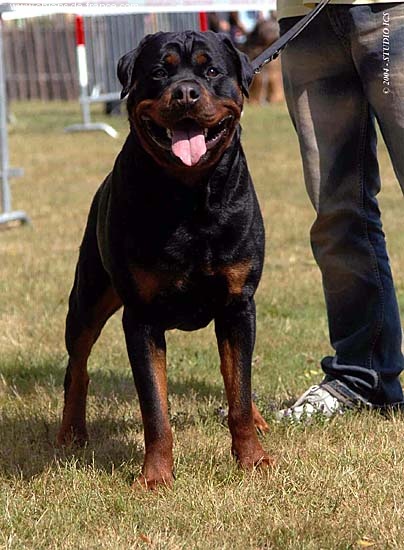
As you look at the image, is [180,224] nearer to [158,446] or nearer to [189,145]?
[189,145]

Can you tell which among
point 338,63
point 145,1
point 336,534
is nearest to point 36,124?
point 145,1

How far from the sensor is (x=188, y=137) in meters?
3.62

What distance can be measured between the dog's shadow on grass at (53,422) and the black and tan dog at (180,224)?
48 centimetres

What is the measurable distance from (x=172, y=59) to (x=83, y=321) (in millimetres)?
1225

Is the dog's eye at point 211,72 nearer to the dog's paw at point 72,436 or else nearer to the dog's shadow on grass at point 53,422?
the dog's shadow on grass at point 53,422

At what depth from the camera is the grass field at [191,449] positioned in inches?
139

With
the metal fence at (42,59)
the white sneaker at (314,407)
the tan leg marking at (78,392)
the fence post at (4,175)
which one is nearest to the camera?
the tan leg marking at (78,392)

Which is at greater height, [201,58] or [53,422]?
[201,58]

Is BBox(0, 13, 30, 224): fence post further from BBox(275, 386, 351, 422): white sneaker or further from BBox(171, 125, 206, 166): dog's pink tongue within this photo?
BBox(171, 125, 206, 166): dog's pink tongue

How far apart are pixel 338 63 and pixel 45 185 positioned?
8.41 meters

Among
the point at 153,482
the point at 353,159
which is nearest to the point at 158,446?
the point at 153,482

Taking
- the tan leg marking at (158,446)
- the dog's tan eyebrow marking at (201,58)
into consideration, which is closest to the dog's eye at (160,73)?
the dog's tan eyebrow marking at (201,58)

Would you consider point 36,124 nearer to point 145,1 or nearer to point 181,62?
point 145,1

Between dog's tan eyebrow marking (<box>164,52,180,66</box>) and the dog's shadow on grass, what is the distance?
1498 mm
